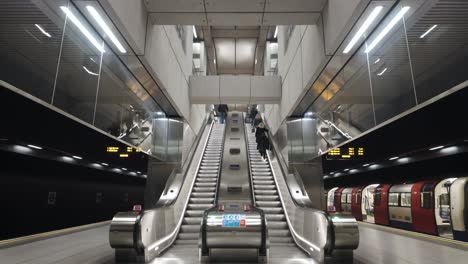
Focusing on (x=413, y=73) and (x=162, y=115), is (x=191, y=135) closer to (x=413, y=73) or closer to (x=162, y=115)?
(x=162, y=115)

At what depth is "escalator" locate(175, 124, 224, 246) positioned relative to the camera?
7.53 m

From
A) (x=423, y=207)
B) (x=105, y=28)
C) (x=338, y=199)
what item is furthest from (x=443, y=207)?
(x=105, y=28)

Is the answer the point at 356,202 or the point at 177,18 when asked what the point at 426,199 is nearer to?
the point at 356,202

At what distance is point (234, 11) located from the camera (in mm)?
6551

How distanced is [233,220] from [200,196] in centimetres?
404

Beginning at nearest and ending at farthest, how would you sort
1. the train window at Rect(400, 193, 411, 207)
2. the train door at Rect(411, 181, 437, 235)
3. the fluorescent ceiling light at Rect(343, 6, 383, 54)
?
the fluorescent ceiling light at Rect(343, 6, 383, 54) < the train door at Rect(411, 181, 437, 235) < the train window at Rect(400, 193, 411, 207)

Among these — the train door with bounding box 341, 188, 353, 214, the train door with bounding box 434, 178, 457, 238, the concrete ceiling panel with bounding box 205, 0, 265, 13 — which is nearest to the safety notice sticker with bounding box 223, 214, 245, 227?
the concrete ceiling panel with bounding box 205, 0, 265, 13

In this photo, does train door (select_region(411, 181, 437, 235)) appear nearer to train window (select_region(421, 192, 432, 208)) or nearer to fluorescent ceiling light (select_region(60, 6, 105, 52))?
train window (select_region(421, 192, 432, 208))

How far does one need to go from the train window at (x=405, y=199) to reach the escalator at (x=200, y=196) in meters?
6.76

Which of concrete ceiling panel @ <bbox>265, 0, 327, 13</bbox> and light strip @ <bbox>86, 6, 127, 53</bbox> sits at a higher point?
concrete ceiling panel @ <bbox>265, 0, 327, 13</bbox>

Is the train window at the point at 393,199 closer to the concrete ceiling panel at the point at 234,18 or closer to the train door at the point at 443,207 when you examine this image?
the train door at the point at 443,207

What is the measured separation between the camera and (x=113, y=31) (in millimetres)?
5410

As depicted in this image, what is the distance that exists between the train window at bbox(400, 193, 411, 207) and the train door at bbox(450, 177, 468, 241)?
2.07m

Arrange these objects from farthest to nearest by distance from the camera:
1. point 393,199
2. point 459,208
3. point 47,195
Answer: point 393,199 → point 47,195 → point 459,208
